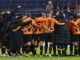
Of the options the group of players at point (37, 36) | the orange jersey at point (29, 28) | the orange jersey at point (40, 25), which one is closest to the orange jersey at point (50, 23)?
the group of players at point (37, 36)

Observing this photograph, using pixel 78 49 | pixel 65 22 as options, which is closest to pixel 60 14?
pixel 65 22

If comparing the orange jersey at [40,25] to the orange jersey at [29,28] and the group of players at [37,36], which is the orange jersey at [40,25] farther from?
the orange jersey at [29,28]

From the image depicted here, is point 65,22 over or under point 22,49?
over

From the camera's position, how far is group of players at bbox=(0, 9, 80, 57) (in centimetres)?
1109

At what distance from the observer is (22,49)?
11.3 m

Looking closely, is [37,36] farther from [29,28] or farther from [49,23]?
[49,23]

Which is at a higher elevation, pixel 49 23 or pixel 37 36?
pixel 49 23

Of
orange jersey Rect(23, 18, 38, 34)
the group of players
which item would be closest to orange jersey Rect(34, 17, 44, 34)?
the group of players

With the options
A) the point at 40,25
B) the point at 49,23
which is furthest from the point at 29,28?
the point at 49,23

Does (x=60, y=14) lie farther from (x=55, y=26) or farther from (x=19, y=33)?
(x=19, y=33)

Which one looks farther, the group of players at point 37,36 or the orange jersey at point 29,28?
the orange jersey at point 29,28

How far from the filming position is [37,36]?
11.3 meters

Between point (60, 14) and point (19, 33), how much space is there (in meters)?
1.39

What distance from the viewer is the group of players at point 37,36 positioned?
36.4 feet
